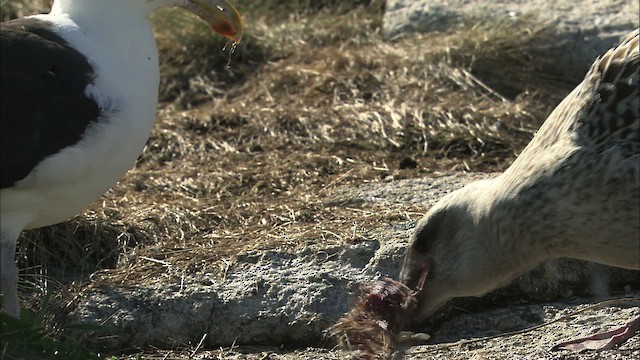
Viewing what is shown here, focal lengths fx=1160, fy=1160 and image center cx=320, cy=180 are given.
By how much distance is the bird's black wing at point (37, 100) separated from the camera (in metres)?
4.67

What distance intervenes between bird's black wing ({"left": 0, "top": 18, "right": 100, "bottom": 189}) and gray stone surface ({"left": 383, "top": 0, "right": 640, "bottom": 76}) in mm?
4620

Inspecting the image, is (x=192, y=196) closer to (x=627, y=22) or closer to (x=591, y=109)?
(x=591, y=109)

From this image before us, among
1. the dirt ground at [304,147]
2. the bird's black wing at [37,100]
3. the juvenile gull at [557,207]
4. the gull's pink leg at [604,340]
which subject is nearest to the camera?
the juvenile gull at [557,207]

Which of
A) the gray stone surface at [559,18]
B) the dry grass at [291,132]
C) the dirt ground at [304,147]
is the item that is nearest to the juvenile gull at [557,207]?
the dirt ground at [304,147]

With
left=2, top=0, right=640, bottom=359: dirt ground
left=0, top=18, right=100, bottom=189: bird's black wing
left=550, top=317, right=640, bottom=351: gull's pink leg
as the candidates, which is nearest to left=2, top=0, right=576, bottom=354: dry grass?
left=2, top=0, right=640, bottom=359: dirt ground

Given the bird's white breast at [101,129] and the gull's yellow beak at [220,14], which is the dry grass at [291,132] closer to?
the bird's white breast at [101,129]

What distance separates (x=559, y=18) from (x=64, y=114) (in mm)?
5011

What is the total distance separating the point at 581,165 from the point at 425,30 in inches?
189

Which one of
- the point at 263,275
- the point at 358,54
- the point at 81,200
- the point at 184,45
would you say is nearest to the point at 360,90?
the point at 358,54

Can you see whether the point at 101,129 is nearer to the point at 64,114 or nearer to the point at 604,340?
the point at 64,114

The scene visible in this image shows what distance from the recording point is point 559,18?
28.8ft

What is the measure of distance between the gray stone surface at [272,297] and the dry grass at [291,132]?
0.42 feet

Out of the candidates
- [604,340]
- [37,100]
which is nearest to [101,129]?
[37,100]

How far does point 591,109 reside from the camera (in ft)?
15.2
